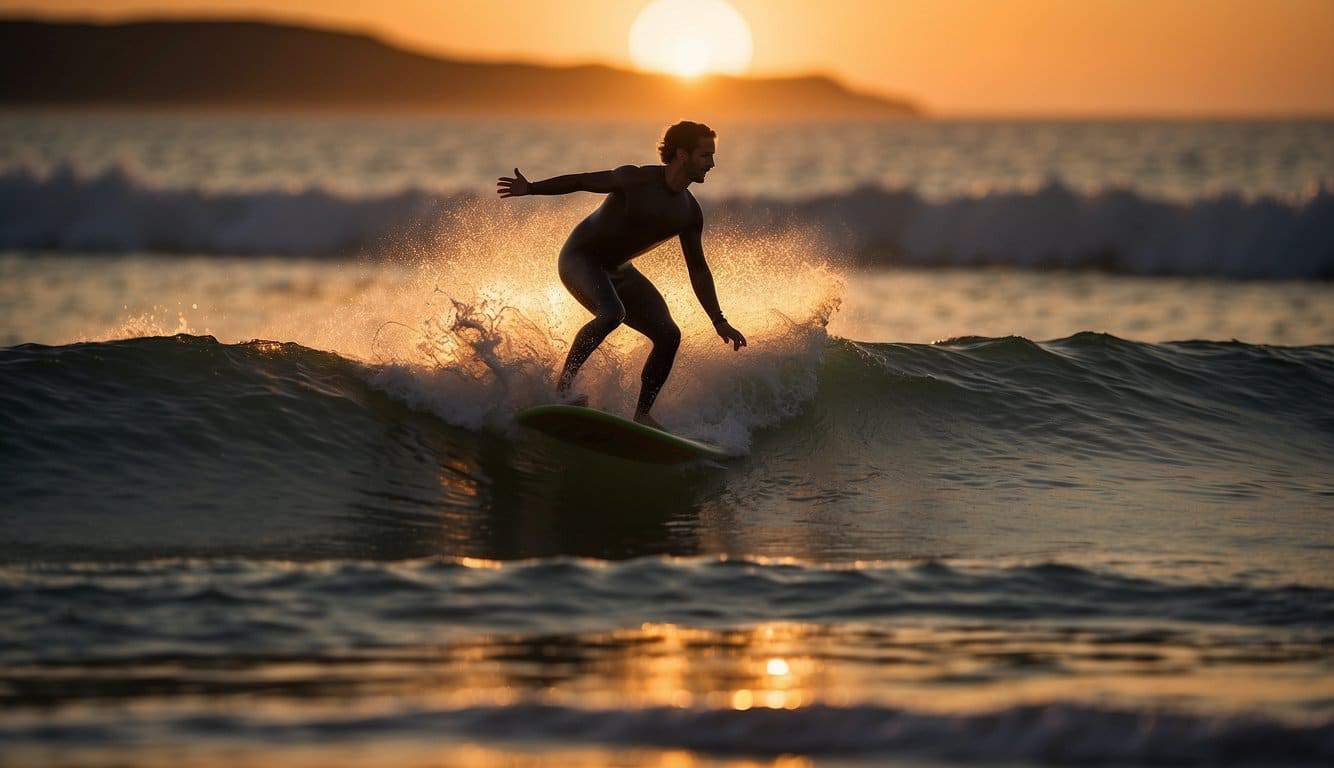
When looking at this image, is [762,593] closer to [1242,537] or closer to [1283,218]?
[1242,537]

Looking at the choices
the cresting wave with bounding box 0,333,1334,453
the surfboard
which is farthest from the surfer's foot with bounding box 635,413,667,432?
the cresting wave with bounding box 0,333,1334,453

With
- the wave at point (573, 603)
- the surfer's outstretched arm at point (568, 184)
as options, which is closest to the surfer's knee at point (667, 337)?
the surfer's outstretched arm at point (568, 184)

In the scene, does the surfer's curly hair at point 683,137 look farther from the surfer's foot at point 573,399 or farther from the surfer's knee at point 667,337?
the surfer's foot at point 573,399

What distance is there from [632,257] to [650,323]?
0.39 m

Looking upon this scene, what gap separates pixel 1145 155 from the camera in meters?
56.0

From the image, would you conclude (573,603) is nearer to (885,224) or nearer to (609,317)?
(609,317)

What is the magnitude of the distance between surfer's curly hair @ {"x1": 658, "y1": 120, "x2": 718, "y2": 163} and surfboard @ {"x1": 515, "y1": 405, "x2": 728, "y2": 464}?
58.5 inches

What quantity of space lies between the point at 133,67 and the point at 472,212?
Answer: 17299 cm

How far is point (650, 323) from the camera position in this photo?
8.76 metres

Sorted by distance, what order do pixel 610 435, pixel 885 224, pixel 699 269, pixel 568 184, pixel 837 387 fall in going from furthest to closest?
pixel 885 224 < pixel 837 387 < pixel 699 269 < pixel 610 435 < pixel 568 184

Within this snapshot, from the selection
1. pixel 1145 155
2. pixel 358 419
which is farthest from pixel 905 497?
pixel 1145 155

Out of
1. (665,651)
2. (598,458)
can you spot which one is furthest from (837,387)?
(665,651)

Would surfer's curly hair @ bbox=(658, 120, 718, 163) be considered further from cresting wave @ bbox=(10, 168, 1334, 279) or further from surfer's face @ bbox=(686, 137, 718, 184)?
cresting wave @ bbox=(10, 168, 1334, 279)

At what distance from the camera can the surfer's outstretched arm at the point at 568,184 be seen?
27.0ft
